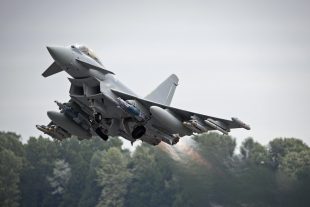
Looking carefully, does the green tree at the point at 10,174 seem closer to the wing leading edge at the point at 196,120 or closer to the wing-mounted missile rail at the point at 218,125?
the wing leading edge at the point at 196,120

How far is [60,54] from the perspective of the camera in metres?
37.5

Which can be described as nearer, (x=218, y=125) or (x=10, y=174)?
(x=218, y=125)

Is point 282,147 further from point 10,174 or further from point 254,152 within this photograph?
point 10,174

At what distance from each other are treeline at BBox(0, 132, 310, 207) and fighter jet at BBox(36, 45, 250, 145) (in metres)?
7.56

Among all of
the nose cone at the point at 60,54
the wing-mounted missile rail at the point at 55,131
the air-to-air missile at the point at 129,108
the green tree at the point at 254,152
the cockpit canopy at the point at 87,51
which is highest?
the green tree at the point at 254,152

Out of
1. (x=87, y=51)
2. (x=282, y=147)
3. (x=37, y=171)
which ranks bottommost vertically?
(x=87, y=51)

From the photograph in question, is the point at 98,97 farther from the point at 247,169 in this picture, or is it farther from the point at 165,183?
the point at 165,183

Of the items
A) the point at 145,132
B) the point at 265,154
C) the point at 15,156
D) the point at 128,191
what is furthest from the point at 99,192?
the point at 145,132

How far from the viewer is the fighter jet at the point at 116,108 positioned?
123ft

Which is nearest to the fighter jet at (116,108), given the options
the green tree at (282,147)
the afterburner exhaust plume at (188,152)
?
the afterburner exhaust plume at (188,152)

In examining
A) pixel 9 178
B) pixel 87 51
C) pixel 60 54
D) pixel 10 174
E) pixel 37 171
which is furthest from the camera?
pixel 37 171

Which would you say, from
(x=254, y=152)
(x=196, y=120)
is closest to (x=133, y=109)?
(x=196, y=120)

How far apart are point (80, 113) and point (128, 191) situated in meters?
17.8

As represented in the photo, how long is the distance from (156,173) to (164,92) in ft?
49.3
